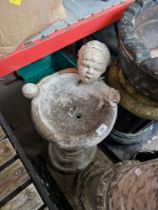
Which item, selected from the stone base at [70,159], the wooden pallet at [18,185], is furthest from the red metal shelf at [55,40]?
the stone base at [70,159]

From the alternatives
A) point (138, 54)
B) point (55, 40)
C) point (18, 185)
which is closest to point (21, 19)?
point (55, 40)

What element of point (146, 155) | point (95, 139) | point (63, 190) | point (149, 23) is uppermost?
point (149, 23)

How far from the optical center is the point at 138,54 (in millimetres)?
842

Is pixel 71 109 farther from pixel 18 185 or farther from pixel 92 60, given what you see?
pixel 18 185

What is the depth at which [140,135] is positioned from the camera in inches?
51.4

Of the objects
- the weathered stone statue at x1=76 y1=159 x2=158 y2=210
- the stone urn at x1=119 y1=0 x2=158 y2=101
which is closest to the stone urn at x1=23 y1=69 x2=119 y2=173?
the stone urn at x1=119 y1=0 x2=158 y2=101

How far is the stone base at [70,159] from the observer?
1.21m

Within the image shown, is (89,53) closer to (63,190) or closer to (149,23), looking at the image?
(149,23)

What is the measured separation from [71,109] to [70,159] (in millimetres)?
258

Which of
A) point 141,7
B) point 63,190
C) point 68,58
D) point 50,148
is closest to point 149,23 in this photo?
point 141,7

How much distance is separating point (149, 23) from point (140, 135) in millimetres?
520

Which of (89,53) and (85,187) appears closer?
(89,53)

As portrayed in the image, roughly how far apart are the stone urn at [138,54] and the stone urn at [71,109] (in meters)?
0.12

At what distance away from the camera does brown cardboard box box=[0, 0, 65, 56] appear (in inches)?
32.9
